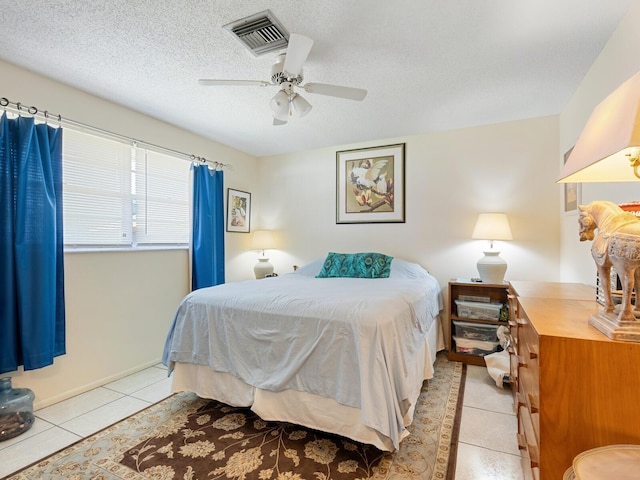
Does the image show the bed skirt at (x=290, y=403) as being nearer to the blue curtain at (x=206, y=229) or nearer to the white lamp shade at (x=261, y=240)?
the blue curtain at (x=206, y=229)

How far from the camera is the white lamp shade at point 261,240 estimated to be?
418 cm

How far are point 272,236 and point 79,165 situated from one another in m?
2.29

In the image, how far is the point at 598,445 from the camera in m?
0.86

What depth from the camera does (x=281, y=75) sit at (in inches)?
75.7

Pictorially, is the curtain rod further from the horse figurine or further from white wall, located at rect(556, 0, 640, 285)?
white wall, located at rect(556, 0, 640, 285)

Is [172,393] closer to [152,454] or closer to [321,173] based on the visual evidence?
[152,454]

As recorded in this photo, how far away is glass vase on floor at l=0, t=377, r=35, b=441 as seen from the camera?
1870 millimetres

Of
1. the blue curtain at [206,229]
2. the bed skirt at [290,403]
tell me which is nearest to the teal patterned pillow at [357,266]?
the bed skirt at [290,403]

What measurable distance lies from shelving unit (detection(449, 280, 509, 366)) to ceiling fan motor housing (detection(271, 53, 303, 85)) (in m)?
2.29

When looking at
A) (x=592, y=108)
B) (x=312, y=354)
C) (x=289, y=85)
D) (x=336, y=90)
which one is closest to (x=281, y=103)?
(x=289, y=85)

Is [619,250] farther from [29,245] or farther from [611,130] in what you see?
[29,245]

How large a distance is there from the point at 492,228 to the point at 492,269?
39 cm

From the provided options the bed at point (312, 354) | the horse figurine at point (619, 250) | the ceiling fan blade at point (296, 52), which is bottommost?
the bed at point (312, 354)

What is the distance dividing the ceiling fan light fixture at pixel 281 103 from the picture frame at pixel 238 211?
2118 mm
